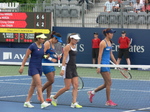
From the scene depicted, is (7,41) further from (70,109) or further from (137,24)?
(70,109)

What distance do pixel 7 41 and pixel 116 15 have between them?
5769 millimetres

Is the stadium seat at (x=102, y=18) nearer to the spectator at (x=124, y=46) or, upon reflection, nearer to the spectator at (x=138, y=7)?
the spectator at (x=138, y=7)

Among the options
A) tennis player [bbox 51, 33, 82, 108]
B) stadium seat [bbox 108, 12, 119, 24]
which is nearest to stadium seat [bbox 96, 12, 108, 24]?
stadium seat [bbox 108, 12, 119, 24]

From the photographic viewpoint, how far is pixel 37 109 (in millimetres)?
11055

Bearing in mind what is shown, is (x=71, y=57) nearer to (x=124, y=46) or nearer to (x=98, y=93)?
(x=98, y=93)

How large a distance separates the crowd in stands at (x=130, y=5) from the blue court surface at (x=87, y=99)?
22.8ft

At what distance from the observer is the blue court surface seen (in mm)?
11227

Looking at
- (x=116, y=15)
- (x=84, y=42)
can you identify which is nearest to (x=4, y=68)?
(x=84, y=42)

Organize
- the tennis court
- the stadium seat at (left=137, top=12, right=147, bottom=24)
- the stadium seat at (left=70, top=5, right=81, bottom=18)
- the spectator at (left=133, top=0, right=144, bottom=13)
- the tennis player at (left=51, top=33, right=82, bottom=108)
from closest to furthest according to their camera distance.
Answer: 1. the tennis player at (left=51, top=33, right=82, bottom=108)
2. the tennis court
3. the stadium seat at (left=137, top=12, right=147, bottom=24)
4. the spectator at (left=133, top=0, right=144, bottom=13)
5. the stadium seat at (left=70, top=5, right=81, bottom=18)

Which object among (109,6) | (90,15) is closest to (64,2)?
(90,15)

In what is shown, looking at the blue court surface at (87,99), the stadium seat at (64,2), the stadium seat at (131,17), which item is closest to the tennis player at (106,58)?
the blue court surface at (87,99)

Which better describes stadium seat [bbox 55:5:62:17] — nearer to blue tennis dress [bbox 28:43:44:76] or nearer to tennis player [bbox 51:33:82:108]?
tennis player [bbox 51:33:82:108]

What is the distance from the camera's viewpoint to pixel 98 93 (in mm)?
13977

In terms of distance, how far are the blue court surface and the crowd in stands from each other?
6.94m
